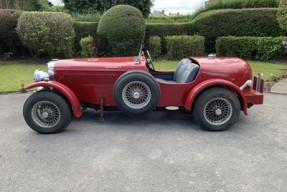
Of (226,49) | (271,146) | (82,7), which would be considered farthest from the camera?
(82,7)

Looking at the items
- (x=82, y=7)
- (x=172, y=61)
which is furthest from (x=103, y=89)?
(x=82, y=7)

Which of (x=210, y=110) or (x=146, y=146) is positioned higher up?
(x=210, y=110)

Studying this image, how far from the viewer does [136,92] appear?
4.09m

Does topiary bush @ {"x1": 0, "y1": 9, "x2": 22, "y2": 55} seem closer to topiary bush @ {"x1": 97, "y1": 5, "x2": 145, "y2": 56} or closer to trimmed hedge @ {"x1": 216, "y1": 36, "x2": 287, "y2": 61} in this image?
topiary bush @ {"x1": 97, "y1": 5, "x2": 145, "y2": 56}

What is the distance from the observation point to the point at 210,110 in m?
4.21

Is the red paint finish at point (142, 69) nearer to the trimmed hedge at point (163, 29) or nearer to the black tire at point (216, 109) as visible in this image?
the black tire at point (216, 109)

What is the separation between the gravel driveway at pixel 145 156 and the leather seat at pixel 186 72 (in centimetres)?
58

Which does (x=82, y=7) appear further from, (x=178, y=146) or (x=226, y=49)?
(x=178, y=146)

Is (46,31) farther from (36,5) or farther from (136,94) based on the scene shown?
(36,5)

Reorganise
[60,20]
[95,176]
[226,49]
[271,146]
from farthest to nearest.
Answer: [226,49], [60,20], [271,146], [95,176]

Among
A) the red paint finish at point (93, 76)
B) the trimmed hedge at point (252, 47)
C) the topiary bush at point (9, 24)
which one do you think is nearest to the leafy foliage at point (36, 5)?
the topiary bush at point (9, 24)

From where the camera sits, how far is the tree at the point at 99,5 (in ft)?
52.6

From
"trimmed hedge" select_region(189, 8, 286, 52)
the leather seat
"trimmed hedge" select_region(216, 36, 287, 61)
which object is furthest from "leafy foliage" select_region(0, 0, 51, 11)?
the leather seat

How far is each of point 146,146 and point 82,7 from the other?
48.8 feet
